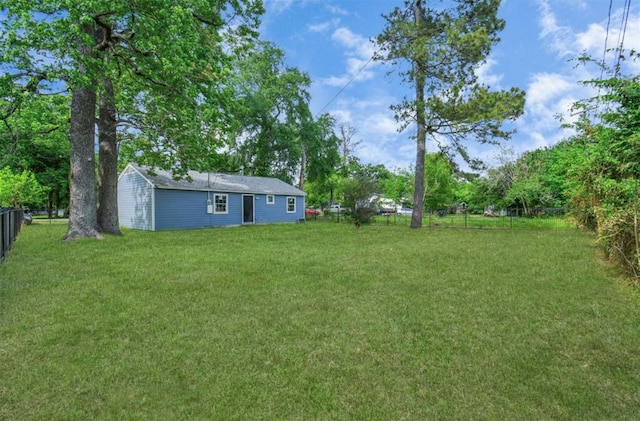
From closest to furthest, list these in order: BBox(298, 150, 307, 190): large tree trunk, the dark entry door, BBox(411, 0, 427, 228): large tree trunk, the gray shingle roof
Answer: BBox(411, 0, 427, 228): large tree trunk
the gray shingle roof
the dark entry door
BBox(298, 150, 307, 190): large tree trunk

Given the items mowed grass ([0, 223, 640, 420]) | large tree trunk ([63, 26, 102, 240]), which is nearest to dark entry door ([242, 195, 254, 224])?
large tree trunk ([63, 26, 102, 240])

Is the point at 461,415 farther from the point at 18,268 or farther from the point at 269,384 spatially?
the point at 18,268

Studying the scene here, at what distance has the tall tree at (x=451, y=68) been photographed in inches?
486

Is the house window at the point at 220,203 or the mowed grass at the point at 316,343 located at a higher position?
the house window at the point at 220,203

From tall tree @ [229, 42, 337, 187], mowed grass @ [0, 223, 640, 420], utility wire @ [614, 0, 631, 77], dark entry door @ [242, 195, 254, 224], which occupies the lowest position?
mowed grass @ [0, 223, 640, 420]

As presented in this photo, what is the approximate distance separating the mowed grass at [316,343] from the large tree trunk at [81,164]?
355cm

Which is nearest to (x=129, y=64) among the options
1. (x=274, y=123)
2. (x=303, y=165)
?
(x=274, y=123)

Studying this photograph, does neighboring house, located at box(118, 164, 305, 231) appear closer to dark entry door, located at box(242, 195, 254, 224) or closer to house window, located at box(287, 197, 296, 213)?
dark entry door, located at box(242, 195, 254, 224)

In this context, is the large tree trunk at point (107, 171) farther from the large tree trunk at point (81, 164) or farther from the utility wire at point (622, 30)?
the utility wire at point (622, 30)

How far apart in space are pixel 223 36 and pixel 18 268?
31.2 feet

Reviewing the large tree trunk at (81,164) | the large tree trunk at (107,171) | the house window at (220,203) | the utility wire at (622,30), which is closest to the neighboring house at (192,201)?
the house window at (220,203)

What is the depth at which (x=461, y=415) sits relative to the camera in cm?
204

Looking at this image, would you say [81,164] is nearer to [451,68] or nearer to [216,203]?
[216,203]

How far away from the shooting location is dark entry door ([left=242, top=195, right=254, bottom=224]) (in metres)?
17.8
